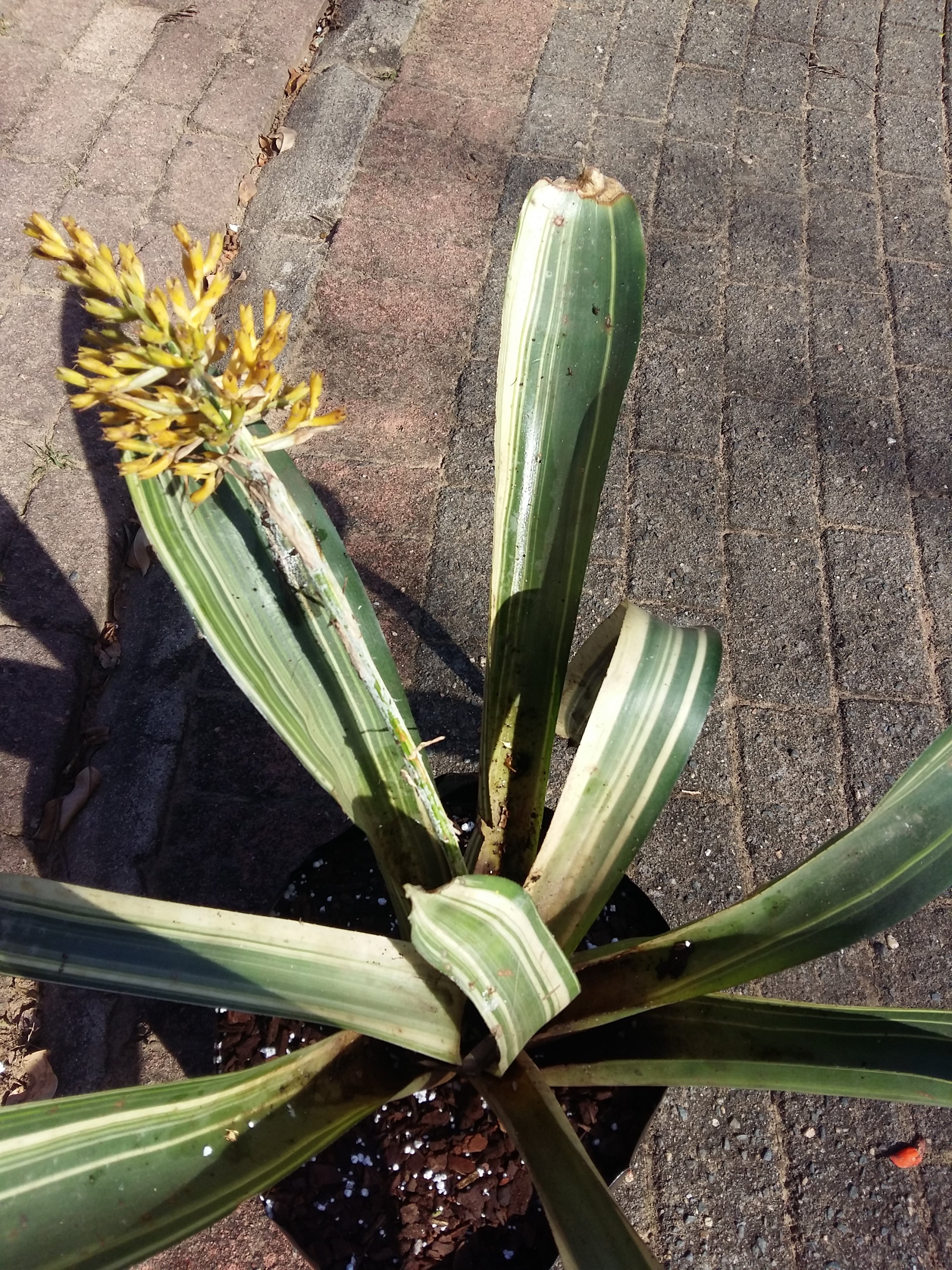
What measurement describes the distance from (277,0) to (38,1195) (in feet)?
11.6

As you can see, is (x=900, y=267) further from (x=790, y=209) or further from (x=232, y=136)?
(x=232, y=136)

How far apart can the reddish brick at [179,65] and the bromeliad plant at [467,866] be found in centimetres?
227

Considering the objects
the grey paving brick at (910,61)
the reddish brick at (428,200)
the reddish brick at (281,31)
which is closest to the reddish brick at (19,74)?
the reddish brick at (281,31)

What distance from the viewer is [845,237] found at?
2738 millimetres

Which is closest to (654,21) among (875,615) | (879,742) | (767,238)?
(767,238)

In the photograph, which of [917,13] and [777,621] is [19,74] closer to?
[777,621]

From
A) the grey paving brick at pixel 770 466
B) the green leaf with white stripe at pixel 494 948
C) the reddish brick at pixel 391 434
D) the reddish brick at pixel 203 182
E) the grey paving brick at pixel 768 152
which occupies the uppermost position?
the grey paving brick at pixel 768 152

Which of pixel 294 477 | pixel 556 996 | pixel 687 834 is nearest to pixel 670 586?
pixel 687 834

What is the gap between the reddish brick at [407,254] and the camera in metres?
2.54

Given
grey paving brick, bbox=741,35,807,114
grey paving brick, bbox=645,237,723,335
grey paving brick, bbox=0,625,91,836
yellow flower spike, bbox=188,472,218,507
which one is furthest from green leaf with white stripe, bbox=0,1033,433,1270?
grey paving brick, bbox=741,35,807,114

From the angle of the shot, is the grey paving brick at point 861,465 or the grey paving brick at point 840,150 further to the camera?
the grey paving brick at point 840,150

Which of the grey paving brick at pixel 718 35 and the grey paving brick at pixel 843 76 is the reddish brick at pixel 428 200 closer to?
the grey paving brick at pixel 718 35

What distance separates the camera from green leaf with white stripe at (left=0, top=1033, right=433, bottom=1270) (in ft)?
2.59

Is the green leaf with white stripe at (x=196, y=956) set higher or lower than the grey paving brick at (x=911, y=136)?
lower
